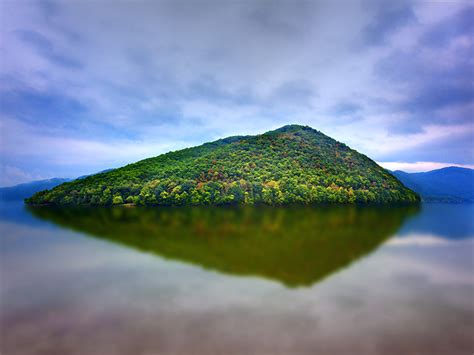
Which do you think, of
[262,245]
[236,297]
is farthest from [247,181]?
[236,297]

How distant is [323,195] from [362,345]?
57210mm

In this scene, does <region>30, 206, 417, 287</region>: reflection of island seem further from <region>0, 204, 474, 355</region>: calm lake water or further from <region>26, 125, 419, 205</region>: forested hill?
<region>26, 125, 419, 205</region>: forested hill

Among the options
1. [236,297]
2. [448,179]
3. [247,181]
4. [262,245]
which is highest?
[448,179]

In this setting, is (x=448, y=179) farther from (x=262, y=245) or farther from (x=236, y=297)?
(x=236, y=297)

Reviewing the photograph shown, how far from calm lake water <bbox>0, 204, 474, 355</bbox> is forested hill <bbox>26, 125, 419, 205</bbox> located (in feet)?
122

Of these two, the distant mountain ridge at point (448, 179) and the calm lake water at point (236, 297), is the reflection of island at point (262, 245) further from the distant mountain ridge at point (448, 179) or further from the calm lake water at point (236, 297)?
the distant mountain ridge at point (448, 179)

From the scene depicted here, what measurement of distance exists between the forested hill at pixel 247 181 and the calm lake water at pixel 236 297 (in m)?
37.1

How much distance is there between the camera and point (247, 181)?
63344mm

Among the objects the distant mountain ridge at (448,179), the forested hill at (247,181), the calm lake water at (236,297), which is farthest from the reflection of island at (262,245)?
the distant mountain ridge at (448,179)

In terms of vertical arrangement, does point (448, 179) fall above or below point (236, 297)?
above

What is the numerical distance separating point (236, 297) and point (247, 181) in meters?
53.7

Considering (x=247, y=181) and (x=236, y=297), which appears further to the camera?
(x=247, y=181)

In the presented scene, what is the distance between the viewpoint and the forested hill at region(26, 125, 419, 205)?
185 feet

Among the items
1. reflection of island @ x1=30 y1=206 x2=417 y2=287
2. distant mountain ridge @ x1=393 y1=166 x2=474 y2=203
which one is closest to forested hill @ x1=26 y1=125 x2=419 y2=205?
reflection of island @ x1=30 y1=206 x2=417 y2=287
